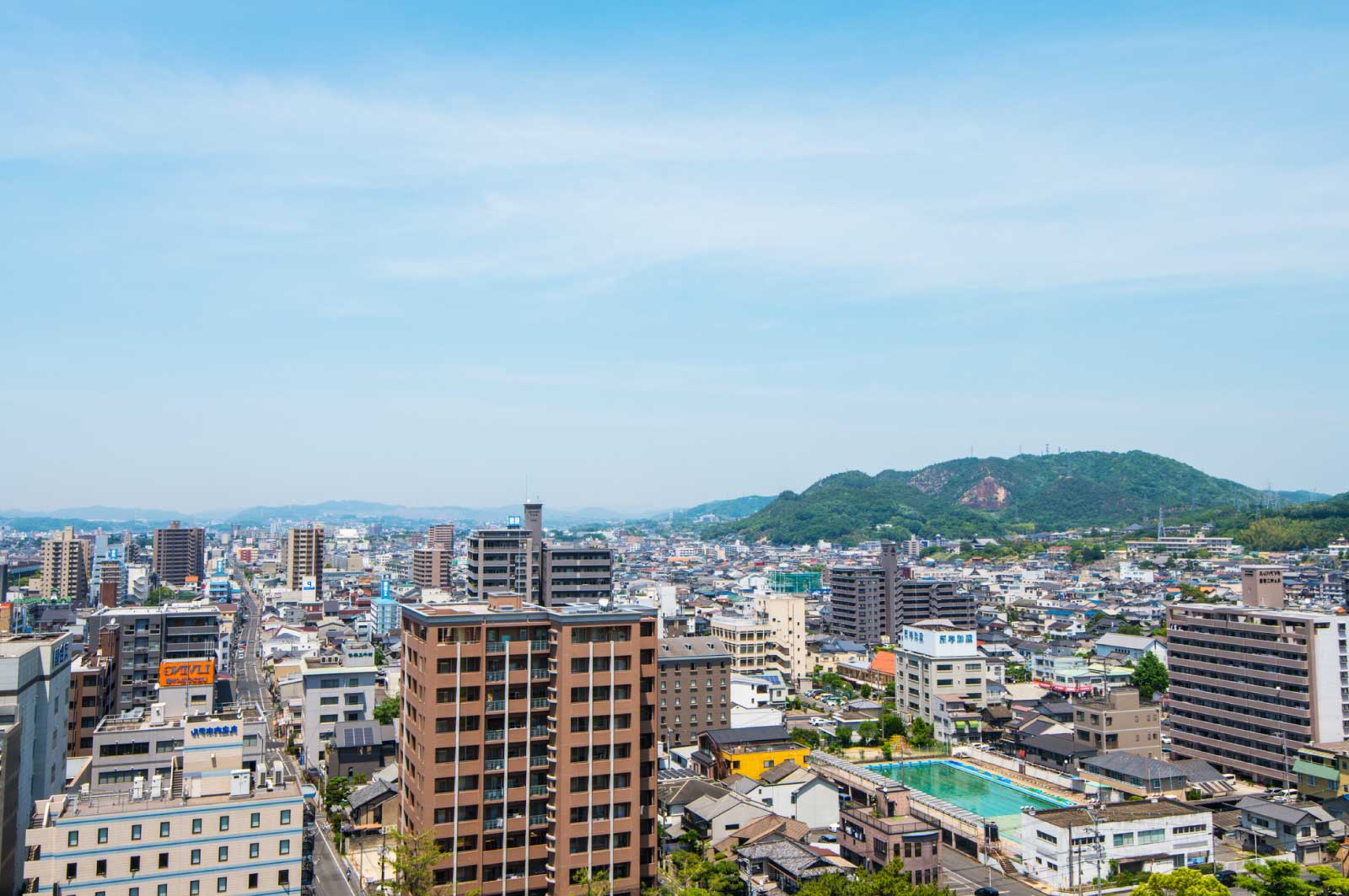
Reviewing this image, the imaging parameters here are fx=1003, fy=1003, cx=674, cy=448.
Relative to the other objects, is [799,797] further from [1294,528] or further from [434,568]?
[1294,528]

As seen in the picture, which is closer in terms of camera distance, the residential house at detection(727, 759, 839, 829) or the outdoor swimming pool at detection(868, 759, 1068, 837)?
the residential house at detection(727, 759, 839, 829)

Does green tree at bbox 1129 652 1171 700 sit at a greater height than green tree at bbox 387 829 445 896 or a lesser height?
lesser

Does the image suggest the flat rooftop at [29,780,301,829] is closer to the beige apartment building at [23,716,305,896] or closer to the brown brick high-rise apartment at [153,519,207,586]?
the beige apartment building at [23,716,305,896]

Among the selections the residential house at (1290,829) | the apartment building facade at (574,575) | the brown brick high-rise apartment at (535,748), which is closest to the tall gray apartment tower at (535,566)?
the apartment building facade at (574,575)

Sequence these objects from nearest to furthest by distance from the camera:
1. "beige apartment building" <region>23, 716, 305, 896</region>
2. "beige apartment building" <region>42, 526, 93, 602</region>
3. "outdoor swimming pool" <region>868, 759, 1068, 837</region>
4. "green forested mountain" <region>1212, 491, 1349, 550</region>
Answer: "beige apartment building" <region>23, 716, 305, 896</region>
"outdoor swimming pool" <region>868, 759, 1068, 837</region>
"beige apartment building" <region>42, 526, 93, 602</region>
"green forested mountain" <region>1212, 491, 1349, 550</region>

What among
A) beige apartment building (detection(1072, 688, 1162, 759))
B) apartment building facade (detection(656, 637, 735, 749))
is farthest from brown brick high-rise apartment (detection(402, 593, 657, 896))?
beige apartment building (detection(1072, 688, 1162, 759))

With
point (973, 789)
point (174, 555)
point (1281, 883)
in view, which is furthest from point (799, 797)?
point (174, 555)

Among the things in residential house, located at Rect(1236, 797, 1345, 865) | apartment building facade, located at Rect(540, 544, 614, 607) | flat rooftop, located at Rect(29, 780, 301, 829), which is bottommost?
residential house, located at Rect(1236, 797, 1345, 865)

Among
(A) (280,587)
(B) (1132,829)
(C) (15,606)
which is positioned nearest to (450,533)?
(A) (280,587)
